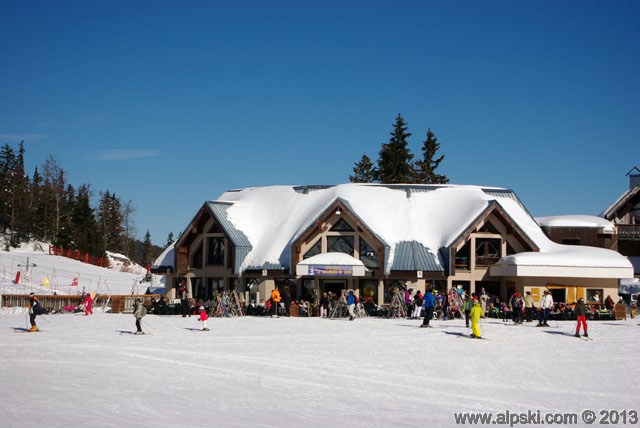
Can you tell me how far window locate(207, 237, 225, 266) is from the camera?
42719mm

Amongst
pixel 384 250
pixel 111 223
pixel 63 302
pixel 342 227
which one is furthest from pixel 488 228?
pixel 111 223

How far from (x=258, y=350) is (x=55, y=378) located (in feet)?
21.7

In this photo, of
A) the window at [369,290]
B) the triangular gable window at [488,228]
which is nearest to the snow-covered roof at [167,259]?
the window at [369,290]

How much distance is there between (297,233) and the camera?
3962cm

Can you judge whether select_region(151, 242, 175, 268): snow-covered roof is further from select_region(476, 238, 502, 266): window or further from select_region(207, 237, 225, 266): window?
select_region(476, 238, 502, 266): window

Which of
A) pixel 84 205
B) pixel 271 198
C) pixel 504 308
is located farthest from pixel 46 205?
pixel 504 308

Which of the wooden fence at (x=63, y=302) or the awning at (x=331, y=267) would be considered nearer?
the awning at (x=331, y=267)

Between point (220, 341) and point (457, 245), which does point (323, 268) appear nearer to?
point (457, 245)

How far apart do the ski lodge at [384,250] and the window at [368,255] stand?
0.05 metres

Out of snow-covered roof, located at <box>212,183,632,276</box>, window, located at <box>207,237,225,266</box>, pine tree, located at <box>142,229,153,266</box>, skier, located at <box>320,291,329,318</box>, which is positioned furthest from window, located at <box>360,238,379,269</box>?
pine tree, located at <box>142,229,153,266</box>

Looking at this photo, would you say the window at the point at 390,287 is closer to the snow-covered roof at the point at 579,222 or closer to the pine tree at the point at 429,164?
the snow-covered roof at the point at 579,222

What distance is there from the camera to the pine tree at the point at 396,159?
285 feet

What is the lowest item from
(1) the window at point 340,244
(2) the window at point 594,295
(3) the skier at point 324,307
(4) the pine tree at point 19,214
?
(3) the skier at point 324,307

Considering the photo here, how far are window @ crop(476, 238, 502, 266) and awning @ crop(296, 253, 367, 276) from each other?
689 centimetres
